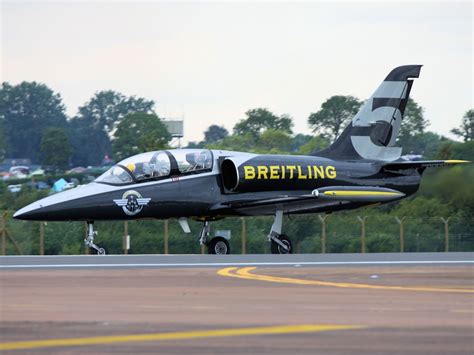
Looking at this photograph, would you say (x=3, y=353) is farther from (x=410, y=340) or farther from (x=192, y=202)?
(x=192, y=202)

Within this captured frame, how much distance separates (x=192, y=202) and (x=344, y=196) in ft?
10.4

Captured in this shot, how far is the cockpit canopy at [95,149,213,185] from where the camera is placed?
24.4 metres

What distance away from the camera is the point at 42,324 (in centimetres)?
1155

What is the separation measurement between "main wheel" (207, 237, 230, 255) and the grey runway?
9.16ft

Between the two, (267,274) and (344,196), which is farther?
(344,196)

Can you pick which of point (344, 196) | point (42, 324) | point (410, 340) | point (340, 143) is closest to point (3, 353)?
point (42, 324)

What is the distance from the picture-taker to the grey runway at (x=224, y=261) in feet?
63.8

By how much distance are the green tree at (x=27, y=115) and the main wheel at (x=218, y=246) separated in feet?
279

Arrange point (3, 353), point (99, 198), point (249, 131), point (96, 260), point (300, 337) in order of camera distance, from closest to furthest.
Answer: point (3, 353) → point (300, 337) → point (96, 260) → point (99, 198) → point (249, 131)

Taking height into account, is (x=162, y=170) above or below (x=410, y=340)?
above

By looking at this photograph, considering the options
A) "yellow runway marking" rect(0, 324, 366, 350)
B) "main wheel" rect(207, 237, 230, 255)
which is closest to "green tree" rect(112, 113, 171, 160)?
"main wheel" rect(207, 237, 230, 255)

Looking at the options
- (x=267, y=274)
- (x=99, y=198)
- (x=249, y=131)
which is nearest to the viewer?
(x=267, y=274)

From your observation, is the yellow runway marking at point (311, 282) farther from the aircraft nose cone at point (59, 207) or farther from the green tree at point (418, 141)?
the green tree at point (418, 141)

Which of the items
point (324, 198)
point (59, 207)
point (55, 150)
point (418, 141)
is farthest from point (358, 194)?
point (55, 150)
